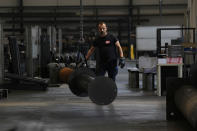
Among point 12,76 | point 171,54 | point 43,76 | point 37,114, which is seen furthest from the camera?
point 43,76

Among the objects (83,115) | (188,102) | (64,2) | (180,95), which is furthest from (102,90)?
(64,2)

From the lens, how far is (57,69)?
38.9 feet

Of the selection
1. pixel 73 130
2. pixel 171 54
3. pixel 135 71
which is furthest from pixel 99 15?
pixel 73 130

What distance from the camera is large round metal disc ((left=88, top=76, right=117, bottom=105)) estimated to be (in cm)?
560

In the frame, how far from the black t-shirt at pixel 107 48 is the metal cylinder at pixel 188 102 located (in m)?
2.03

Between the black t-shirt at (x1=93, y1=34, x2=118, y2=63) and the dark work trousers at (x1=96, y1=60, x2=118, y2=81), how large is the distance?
0.07 m

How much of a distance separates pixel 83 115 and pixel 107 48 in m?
1.67

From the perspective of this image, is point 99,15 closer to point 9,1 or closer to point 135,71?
point 9,1

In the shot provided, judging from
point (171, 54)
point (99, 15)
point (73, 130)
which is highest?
point (99, 15)

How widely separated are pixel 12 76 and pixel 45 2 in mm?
15094

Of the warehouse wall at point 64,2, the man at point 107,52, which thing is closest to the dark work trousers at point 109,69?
the man at point 107,52

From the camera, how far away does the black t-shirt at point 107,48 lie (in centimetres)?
691

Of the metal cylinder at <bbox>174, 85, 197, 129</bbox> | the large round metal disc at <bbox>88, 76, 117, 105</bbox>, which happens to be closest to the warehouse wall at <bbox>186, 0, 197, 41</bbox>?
the large round metal disc at <bbox>88, 76, 117, 105</bbox>

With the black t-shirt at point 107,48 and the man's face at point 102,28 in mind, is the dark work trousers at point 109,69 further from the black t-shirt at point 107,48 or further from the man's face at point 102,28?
the man's face at point 102,28
